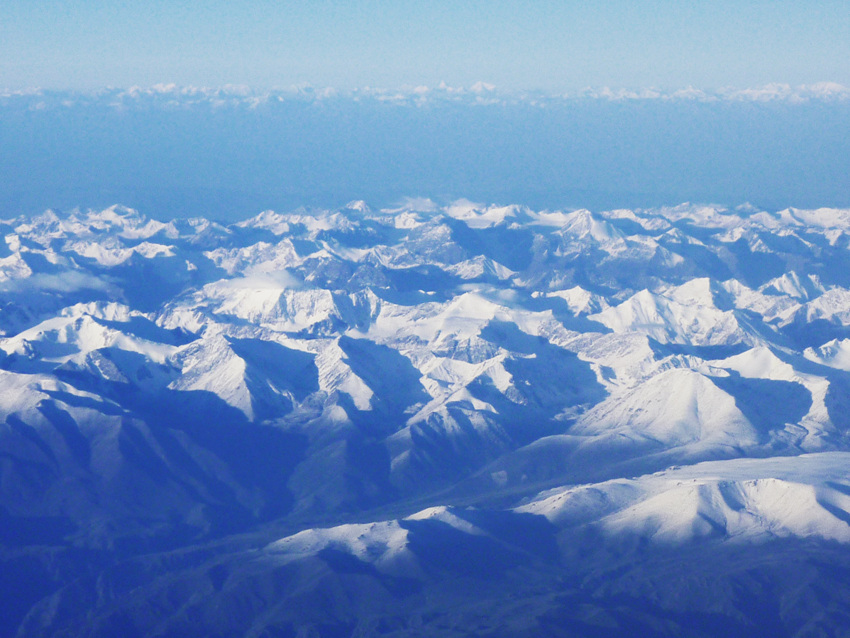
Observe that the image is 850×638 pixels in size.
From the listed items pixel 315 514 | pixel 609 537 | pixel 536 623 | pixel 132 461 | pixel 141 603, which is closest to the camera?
pixel 536 623

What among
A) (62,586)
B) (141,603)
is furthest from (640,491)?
(62,586)

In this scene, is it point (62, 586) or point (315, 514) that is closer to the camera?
point (62, 586)

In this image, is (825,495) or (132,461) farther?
(132,461)

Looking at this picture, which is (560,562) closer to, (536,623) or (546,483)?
(536,623)

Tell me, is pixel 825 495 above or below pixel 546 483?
above

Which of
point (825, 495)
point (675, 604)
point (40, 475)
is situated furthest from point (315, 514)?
point (825, 495)

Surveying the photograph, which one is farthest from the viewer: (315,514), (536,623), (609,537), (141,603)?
(315,514)

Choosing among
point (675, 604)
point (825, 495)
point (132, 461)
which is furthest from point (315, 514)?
point (825, 495)

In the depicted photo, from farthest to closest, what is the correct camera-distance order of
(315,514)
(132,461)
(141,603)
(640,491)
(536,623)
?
(132,461)
(315,514)
(640,491)
(141,603)
(536,623)

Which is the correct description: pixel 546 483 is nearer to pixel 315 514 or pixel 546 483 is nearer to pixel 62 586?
pixel 315 514
